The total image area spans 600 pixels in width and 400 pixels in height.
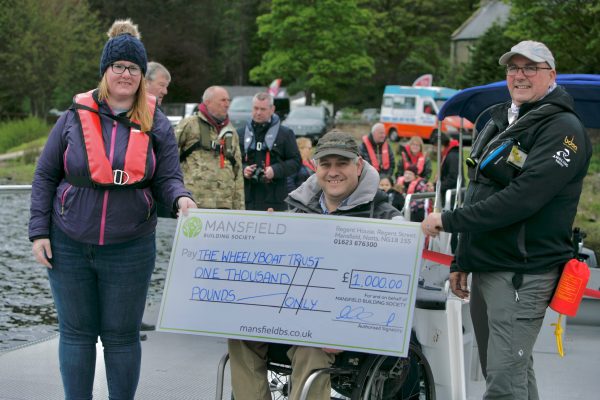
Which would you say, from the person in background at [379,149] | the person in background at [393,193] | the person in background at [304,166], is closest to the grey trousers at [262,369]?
the person in background at [304,166]

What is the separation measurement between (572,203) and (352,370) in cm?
127

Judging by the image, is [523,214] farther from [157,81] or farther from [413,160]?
[413,160]

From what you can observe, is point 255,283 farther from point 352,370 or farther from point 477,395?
point 477,395

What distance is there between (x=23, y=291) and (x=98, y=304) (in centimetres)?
471

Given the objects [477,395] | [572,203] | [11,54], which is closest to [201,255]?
[572,203]

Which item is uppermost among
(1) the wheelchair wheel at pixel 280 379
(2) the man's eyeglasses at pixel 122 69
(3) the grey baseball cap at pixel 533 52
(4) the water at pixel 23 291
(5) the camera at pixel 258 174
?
(3) the grey baseball cap at pixel 533 52

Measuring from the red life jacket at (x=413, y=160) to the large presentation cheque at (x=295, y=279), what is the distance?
10501 mm

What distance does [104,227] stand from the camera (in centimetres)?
469

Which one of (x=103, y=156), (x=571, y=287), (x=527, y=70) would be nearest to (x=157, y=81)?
(x=103, y=156)

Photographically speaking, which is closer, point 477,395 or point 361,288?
point 361,288

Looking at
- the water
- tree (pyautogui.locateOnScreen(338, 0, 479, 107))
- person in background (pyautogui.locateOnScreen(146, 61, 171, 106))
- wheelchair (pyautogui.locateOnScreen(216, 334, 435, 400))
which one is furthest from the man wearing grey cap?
tree (pyautogui.locateOnScreen(338, 0, 479, 107))

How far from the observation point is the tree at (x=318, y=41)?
215 feet

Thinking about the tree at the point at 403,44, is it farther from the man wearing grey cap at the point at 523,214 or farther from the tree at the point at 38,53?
the man wearing grey cap at the point at 523,214

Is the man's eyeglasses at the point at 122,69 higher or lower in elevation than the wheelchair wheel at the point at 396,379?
higher
